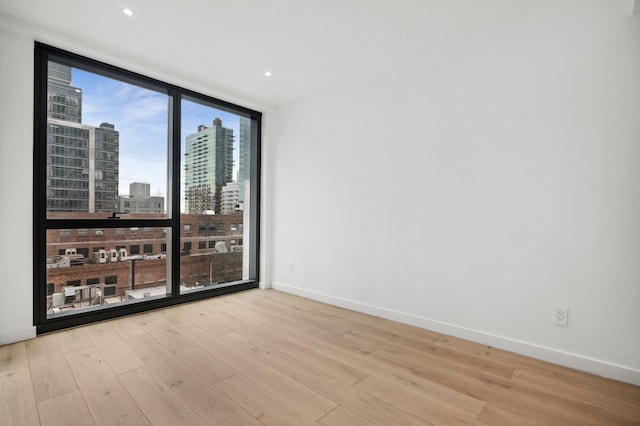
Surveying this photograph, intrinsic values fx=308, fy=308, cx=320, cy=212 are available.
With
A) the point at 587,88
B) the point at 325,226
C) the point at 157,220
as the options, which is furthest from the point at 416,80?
the point at 157,220

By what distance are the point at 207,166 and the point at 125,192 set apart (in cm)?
98

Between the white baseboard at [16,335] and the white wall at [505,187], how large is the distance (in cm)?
279

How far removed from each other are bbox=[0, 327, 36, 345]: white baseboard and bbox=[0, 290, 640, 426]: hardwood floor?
0.07m

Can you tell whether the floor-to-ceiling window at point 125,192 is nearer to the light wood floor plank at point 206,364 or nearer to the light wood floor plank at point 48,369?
the light wood floor plank at point 48,369

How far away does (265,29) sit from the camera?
2564 mm

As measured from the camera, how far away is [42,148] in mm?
2652

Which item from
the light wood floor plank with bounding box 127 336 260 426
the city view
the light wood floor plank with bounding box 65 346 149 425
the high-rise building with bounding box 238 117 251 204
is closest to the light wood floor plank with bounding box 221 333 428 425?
the light wood floor plank with bounding box 127 336 260 426

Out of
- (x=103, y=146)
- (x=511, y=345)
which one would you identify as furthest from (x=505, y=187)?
(x=103, y=146)

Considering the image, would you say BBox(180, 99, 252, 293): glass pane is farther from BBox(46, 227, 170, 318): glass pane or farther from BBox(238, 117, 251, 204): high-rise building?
BBox(46, 227, 170, 318): glass pane

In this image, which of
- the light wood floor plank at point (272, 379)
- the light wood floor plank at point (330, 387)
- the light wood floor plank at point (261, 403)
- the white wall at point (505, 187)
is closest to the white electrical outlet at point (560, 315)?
the white wall at point (505, 187)

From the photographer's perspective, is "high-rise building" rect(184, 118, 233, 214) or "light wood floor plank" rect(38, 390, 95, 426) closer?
"light wood floor plank" rect(38, 390, 95, 426)

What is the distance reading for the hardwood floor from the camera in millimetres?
1659

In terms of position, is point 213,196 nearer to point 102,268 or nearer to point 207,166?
point 207,166

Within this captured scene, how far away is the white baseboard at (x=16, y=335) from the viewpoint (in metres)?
2.44
